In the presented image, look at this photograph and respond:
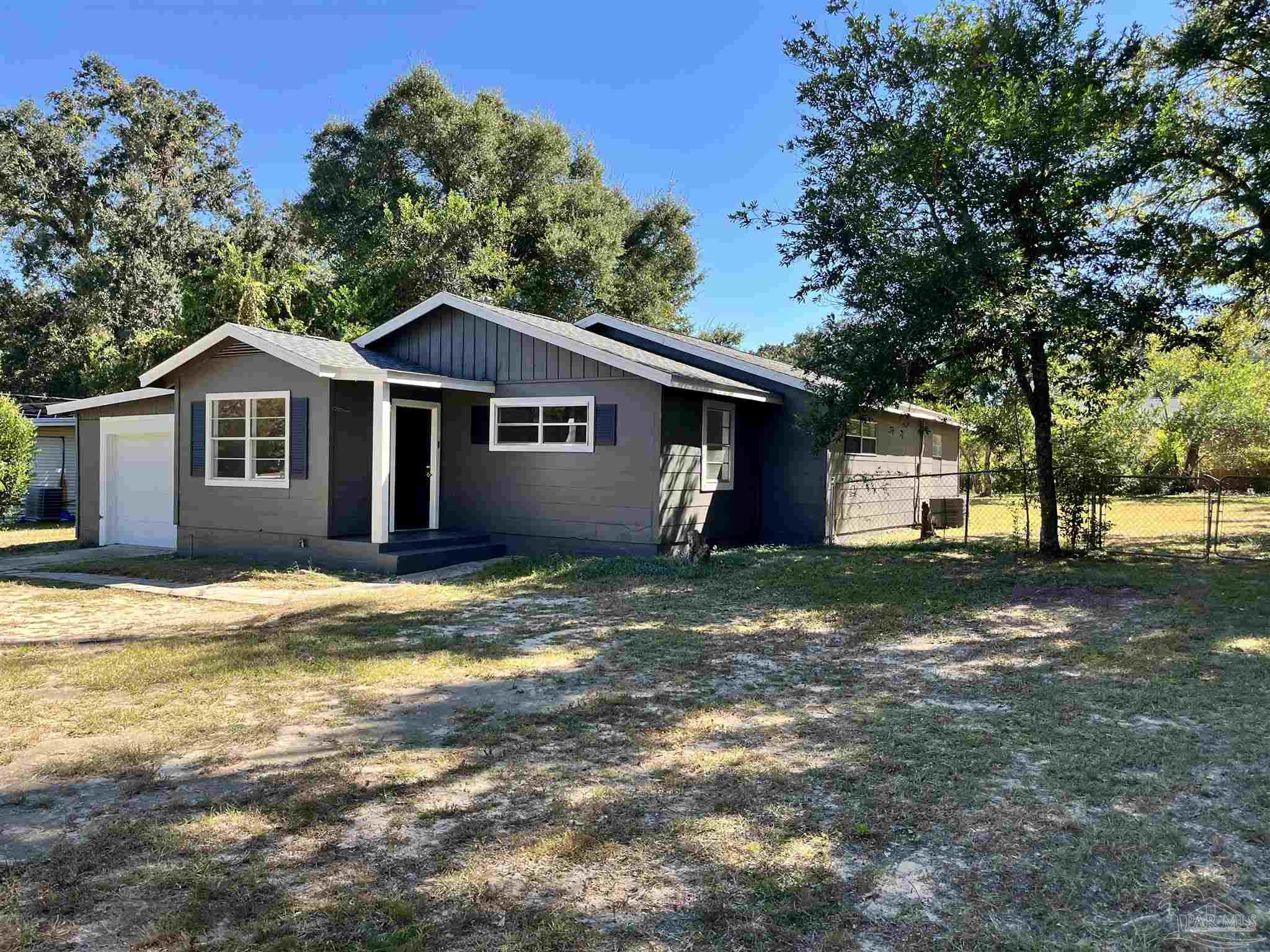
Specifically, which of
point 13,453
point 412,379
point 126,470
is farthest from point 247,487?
point 13,453

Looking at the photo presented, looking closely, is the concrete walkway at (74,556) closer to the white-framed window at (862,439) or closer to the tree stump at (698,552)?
the tree stump at (698,552)

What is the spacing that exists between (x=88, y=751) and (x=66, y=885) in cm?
166

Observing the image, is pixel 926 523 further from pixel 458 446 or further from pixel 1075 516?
pixel 458 446

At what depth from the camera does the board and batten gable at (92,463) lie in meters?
15.0

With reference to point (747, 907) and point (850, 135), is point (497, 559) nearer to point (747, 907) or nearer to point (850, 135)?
point (850, 135)

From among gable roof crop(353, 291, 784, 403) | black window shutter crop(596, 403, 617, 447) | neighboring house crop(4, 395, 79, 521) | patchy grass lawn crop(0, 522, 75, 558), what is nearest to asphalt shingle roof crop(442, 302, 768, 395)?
gable roof crop(353, 291, 784, 403)

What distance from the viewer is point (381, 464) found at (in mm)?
11594

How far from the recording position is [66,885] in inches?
120

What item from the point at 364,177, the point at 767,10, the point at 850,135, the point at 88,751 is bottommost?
the point at 88,751

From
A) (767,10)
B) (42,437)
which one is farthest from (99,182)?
(767,10)

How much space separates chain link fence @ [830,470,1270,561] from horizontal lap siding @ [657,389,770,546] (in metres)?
1.48

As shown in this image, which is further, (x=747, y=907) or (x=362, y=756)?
(x=362, y=756)

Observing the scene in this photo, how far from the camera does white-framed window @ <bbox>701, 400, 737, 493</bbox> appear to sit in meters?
12.9

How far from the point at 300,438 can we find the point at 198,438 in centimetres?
224
